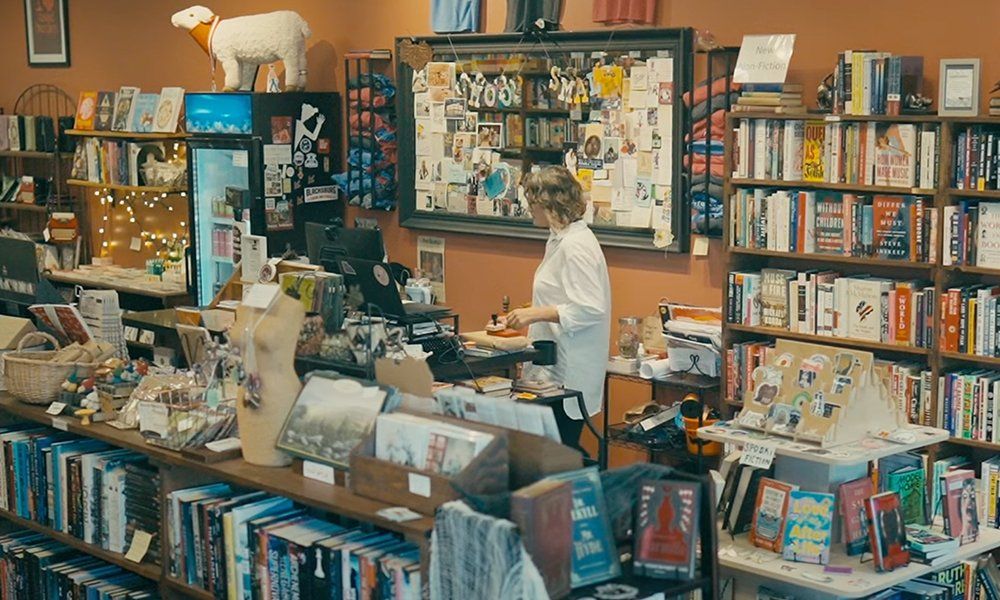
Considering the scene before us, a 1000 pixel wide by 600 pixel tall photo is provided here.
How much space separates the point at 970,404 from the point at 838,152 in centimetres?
113

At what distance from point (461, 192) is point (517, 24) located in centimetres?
99

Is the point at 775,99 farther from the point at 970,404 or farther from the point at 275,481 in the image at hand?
the point at 275,481

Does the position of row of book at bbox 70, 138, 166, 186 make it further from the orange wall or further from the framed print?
the framed print

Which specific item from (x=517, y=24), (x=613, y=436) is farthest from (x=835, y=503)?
(x=517, y=24)

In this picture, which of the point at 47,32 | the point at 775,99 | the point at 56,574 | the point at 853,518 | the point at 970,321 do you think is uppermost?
the point at 47,32

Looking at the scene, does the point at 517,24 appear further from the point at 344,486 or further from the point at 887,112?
the point at 344,486

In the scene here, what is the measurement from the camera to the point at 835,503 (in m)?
4.00

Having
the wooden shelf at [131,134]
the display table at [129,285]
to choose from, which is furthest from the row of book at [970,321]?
the wooden shelf at [131,134]

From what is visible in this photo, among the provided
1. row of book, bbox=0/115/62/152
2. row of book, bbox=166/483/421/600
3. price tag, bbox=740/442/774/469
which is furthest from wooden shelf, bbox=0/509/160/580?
row of book, bbox=0/115/62/152

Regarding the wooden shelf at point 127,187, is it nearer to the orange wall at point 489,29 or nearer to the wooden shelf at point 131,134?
the wooden shelf at point 131,134

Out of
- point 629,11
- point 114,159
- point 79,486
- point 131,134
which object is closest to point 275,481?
point 79,486

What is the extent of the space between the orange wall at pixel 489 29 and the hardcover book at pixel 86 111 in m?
0.34

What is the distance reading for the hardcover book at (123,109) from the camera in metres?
9.09

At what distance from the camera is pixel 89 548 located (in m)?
4.61
